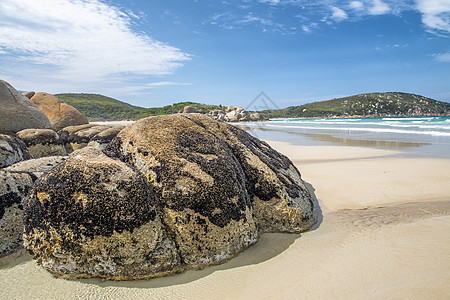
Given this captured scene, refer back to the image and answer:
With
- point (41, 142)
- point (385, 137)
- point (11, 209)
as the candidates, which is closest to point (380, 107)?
point (385, 137)

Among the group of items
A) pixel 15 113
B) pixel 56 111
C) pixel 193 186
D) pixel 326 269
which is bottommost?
pixel 326 269

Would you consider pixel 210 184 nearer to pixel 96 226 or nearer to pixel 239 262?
pixel 239 262

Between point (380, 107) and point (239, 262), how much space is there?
119 metres

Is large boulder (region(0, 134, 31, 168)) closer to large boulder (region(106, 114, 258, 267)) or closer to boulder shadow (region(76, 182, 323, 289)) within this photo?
large boulder (region(106, 114, 258, 267))

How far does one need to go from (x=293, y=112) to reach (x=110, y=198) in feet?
409

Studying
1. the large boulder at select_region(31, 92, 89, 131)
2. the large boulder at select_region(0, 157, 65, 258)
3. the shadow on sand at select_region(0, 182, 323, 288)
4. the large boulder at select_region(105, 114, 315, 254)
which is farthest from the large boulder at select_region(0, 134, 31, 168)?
the large boulder at select_region(31, 92, 89, 131)

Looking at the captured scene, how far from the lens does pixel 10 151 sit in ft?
19.5

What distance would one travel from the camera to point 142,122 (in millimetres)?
4332

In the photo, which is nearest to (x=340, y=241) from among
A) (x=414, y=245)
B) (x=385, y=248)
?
(x=385, y=248)

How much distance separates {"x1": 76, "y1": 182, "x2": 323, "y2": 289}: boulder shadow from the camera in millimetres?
3109

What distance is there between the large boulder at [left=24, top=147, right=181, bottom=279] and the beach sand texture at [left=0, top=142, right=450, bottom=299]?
18 cm

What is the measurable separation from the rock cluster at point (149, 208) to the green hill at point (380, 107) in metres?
107

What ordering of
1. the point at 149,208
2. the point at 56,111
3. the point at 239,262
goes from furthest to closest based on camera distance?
the point at 56,111
the point at 239,262
the point at 149,208

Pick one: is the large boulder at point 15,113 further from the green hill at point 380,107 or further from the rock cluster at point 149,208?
the green hill at point 380,107
